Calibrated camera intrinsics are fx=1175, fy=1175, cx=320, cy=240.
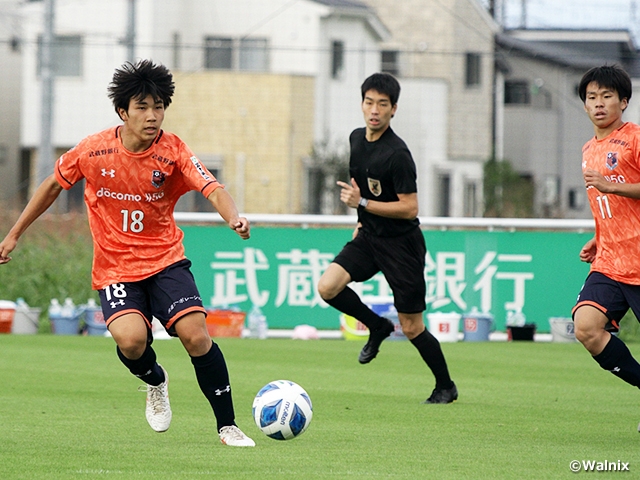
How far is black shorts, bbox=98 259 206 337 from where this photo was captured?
6.58m

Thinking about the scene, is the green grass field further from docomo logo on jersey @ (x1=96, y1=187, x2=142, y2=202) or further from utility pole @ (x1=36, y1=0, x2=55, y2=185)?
utility pole @ (x1=36, y1=0, x2=55, y2=185)

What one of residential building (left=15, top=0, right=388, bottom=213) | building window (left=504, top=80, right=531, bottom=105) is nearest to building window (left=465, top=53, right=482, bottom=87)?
residential building (left=15, top=0, right=388, bottom=213)

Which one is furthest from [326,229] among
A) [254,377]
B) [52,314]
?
[254,377]

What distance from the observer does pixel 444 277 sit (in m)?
16.0

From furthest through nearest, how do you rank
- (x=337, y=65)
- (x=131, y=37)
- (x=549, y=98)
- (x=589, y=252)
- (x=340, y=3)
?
(x=549, y=98), (x=340, y=3), (x=337, y=65), (x=131, y=37), (x=589, y=252)

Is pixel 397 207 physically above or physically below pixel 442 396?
above

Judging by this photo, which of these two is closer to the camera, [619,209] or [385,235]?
[619,209]

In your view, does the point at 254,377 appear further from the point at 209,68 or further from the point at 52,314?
the point at 209,68

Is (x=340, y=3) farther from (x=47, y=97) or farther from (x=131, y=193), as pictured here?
(x=131, y=193)

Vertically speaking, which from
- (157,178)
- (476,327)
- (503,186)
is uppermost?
(503,186)

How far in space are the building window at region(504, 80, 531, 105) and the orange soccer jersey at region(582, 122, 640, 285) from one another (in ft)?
125

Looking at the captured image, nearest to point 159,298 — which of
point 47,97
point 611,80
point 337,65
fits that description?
point 611,80

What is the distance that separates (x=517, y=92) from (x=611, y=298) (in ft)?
127

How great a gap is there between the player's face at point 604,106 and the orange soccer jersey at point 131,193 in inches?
95.4
